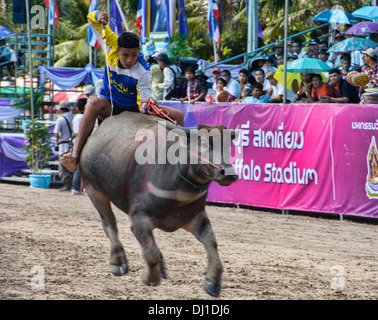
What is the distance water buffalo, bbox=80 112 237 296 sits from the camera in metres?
5.02

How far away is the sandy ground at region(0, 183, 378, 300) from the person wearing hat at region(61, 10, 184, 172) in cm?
164

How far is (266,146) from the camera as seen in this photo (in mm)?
12430

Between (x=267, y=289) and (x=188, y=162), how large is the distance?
8.53 ft

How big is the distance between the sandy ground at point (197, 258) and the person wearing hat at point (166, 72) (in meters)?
3.28

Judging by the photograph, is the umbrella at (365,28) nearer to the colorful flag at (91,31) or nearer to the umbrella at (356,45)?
the umbrella at (356,45)

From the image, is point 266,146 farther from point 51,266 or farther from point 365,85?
point 51,266

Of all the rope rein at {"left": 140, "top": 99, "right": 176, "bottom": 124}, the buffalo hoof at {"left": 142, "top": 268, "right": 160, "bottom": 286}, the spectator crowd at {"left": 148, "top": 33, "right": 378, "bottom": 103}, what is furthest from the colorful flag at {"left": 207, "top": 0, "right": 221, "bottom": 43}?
the buffalo hoof at {"left": 142, "top": 268, "right": 160, "bottom": 286}

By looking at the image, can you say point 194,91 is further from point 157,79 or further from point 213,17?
point 213,17

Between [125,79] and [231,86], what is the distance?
7.80 m

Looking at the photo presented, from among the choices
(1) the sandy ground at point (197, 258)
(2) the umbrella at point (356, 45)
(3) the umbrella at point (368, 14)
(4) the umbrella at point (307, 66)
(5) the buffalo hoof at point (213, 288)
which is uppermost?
(3) the umbrella at point (368, 14)

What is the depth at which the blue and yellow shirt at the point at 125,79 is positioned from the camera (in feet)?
20.9

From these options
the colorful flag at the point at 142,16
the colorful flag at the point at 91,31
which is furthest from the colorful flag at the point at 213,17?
the colorful flag at the point at 91,31

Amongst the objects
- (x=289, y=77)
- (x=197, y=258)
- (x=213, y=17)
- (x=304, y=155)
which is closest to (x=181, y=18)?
(x=213, y=17)

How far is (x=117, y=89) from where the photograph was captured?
645 cm
